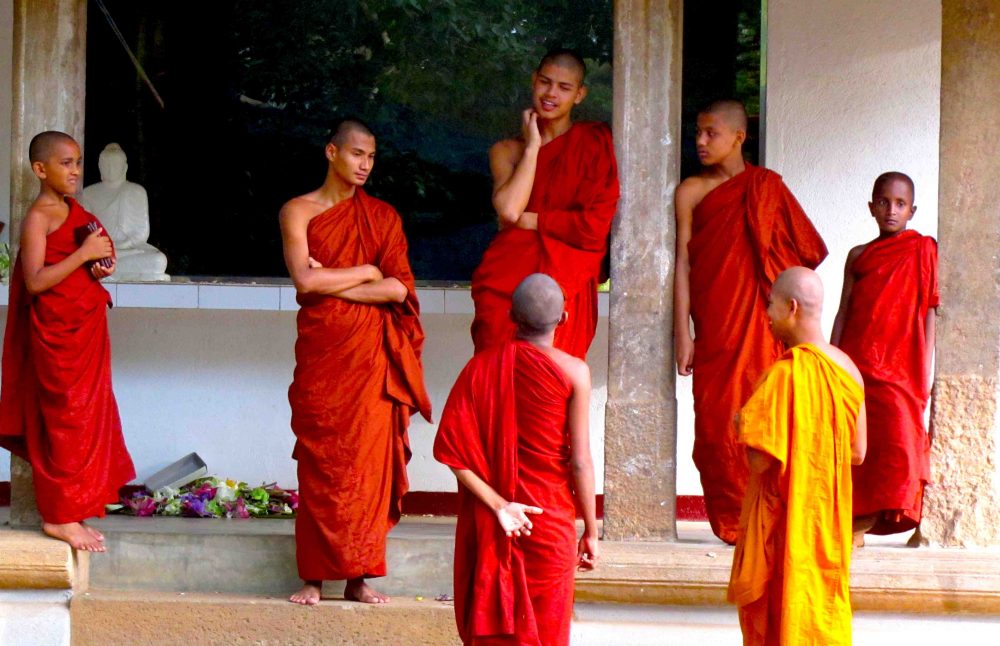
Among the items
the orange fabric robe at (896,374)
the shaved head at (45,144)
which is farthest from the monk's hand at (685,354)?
the shaved head at (45,144)

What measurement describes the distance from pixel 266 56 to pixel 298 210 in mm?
2157

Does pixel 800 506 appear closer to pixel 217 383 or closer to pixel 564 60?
pixel 564 60

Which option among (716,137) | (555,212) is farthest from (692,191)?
(555,212)

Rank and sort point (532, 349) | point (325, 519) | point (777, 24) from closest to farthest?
point (532, 349) → point (325, 519) → point (777, 24)

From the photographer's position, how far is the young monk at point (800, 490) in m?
5.20

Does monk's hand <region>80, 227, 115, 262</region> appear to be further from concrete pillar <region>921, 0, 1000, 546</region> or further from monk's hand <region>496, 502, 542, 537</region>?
concrete pillar <region>921, 0, 1000, 546</region>

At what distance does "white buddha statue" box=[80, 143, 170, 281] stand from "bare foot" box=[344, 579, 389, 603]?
2.55m

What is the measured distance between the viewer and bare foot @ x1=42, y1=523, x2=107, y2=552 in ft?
21.6

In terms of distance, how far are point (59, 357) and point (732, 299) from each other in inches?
117

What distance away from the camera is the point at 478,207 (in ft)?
28.0

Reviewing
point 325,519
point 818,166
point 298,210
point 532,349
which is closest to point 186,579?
point 325,519

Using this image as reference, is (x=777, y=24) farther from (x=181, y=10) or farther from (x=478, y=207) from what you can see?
(x=181, y=10)

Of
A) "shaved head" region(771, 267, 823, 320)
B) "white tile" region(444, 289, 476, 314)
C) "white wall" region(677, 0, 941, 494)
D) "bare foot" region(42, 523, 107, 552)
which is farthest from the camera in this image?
"white tile" region(444, 289, 476, 314)

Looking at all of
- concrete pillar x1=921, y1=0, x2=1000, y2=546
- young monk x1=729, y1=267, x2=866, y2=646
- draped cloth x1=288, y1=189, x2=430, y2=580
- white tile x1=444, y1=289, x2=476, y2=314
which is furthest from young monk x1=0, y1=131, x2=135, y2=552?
concrete pillar x1=921, y1=0, x2=1000, y2=546
